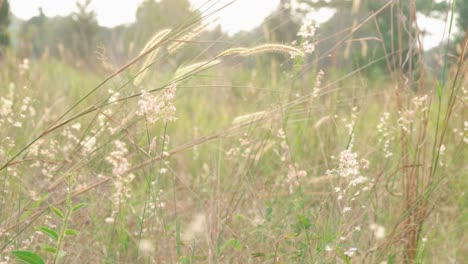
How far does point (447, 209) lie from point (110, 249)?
5.14 ft

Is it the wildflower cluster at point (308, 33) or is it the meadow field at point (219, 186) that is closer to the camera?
the meadow field at point (219, 186)

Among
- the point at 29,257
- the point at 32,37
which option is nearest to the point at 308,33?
the point at 29,257

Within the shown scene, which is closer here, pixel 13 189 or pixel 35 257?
pixel 35 257

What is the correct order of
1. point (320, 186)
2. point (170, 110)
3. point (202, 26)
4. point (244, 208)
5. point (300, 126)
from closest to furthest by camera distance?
point (170, 110)
point (202, 26)
point (244, 208)
point (320, 186)
point (300, 126)

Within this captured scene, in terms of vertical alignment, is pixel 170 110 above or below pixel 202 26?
below

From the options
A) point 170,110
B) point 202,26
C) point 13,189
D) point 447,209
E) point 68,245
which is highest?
point 202,26

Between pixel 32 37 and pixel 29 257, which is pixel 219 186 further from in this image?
pixel 32 37

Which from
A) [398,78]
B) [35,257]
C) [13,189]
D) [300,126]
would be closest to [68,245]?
[13,189]

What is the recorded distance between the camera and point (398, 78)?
2.23m

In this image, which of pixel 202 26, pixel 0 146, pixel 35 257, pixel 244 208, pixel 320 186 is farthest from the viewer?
pixel 320 186

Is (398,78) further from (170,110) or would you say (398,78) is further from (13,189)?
(13,189)

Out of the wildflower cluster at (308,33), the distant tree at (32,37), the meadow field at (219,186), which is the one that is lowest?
the meadow field at (219,186)

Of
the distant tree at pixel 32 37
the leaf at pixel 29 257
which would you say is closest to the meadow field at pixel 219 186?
the leaf at pixel 29 257

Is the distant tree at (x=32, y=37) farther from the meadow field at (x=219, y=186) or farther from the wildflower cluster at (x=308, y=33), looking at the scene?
the wildflower cluster at (x=308, y=33)
